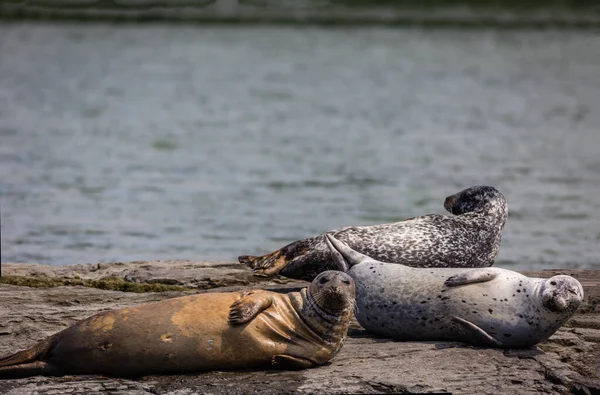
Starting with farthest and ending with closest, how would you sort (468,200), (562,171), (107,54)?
(107,54), (562,171), (468,200)

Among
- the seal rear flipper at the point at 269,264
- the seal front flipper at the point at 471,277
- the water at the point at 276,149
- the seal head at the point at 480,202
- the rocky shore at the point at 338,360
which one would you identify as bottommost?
the rocky shore at the point at 338,360

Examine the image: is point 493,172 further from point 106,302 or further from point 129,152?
point 106,302

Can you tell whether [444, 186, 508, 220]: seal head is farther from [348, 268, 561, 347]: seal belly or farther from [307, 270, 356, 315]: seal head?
[307, 270, 356, 315]: seal head

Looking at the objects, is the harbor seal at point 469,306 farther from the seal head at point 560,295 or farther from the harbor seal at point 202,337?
the harbor seal at point 202,337

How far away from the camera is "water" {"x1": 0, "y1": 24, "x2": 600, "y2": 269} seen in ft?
44.5

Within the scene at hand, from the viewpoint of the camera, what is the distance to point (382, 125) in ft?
83.4

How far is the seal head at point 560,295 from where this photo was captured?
7.12 metres

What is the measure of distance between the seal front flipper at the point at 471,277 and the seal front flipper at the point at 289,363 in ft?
3.49

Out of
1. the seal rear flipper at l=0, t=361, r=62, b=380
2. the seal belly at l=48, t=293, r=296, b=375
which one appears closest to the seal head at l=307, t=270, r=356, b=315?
the seal belly at l=48, t=293, r=296, b=375

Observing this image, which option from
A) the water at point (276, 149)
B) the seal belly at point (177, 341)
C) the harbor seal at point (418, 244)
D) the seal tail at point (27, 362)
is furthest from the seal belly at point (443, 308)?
the water at point (276, 149)

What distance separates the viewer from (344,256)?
8.02m

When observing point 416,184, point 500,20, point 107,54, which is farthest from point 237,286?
point 500,20

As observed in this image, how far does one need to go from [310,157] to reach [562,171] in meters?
4.10

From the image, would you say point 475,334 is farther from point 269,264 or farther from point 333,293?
point 269,264
